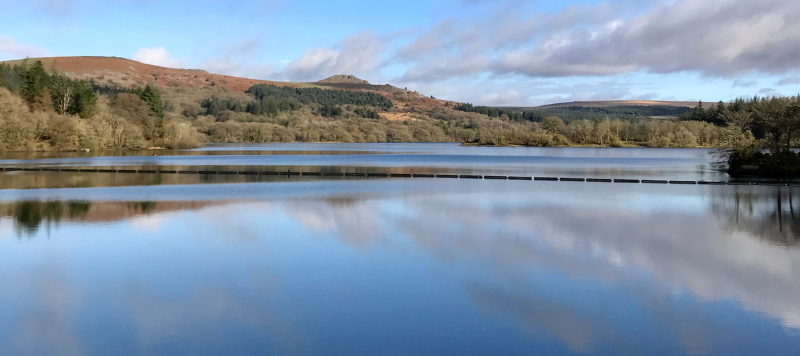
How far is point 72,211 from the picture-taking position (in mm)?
16219

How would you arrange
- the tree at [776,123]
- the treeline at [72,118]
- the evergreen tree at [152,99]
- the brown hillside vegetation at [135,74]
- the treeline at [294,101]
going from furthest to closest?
the brown hillside vegetation at [135,74] < the treeline at [294,101] < the evergreen tree at [152,99] < the treeline at [72,118] < the tree at [776,123]

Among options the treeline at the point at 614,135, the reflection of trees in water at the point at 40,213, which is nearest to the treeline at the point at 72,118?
the reflection of trees in water at the point at 40,213

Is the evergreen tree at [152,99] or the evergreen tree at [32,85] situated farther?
the evergreen tree at [152,99]

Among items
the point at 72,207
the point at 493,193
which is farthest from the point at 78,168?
the point at 493,193

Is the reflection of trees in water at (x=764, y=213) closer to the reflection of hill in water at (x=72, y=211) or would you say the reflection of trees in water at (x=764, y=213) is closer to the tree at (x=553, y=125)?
the reflection of hill in water at (x=72, y=211)

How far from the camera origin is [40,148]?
182 ft

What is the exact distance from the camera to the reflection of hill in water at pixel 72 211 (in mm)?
14382

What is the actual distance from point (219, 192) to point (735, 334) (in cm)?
1796

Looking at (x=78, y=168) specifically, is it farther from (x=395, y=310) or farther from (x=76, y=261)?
(x=395, y=310)

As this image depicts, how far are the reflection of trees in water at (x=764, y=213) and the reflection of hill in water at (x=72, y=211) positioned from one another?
43.2ft

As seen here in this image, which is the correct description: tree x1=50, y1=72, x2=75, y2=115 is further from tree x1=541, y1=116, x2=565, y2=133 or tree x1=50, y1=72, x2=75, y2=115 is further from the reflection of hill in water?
tree x1=541, y1=116, x2=565, y2=133

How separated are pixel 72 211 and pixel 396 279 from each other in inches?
418

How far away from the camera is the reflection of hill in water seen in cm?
1438

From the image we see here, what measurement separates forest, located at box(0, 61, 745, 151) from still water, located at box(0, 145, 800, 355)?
27.3 metres
